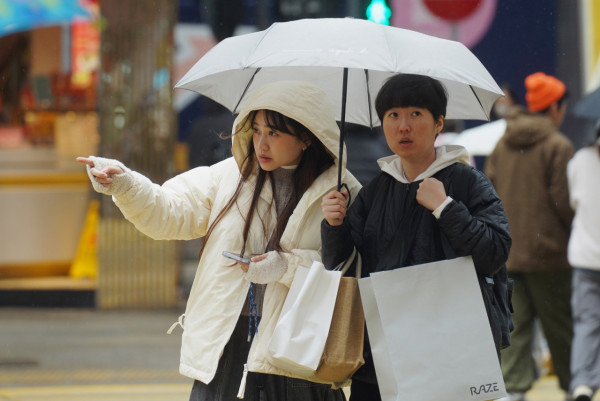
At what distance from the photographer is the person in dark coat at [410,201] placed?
10.3ft

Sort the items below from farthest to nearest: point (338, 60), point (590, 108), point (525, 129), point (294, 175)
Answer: point (525, 129)
point (590, 108)
point (294, 175)
point (338, 60)

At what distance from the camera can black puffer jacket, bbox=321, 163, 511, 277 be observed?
309cm

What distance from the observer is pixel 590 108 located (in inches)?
227

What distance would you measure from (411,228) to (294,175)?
0.46 m

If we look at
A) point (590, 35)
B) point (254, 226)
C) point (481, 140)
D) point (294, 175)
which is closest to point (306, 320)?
point (254, 226)

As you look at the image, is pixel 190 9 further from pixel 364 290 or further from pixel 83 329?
pixel 364 290

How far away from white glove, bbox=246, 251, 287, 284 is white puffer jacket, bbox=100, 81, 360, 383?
0.08ft

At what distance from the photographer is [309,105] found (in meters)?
3.33

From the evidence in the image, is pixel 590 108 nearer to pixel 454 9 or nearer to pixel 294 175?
pixel 454 9

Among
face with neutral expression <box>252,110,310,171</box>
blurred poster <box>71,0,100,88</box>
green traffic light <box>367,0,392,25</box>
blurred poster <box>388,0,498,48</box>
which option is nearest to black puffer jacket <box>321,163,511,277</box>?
face with neutral expression <box>252,110,310,171</box>

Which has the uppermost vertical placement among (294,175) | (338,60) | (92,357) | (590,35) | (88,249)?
(590,35)

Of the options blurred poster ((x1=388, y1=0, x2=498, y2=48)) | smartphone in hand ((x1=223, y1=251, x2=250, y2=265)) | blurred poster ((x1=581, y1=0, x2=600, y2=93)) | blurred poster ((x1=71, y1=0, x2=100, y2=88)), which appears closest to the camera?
smartphone in hand ((x1=223, y1=251, x2=250, y2=265))

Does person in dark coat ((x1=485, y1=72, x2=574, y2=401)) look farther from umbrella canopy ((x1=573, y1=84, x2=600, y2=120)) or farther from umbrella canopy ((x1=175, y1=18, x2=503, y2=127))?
umbrella canopy ((x1=175, y1=18, x2=503, y2=127))

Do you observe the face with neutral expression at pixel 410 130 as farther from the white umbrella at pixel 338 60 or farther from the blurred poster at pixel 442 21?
the blurred poster at pixel 442 21
